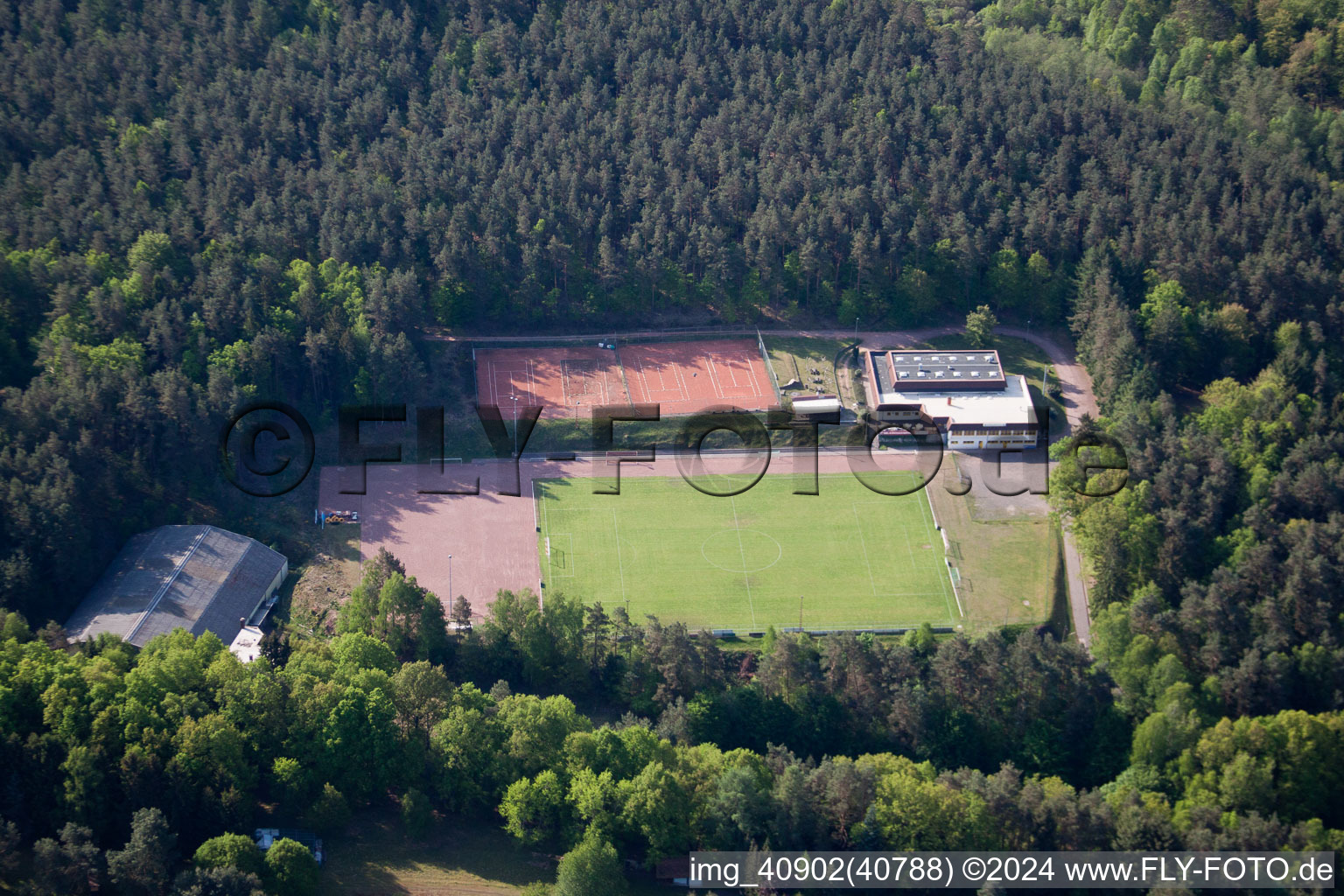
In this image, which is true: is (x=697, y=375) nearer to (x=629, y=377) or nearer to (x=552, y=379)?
(x=629, y=377)

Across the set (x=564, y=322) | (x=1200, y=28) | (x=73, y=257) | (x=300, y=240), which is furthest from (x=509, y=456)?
(x=1200, y=28)

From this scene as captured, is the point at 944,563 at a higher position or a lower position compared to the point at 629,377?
lower

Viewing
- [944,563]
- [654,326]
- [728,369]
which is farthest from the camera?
[654,326]

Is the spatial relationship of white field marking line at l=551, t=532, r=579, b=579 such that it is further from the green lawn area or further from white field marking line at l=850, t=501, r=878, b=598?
the green lawn area

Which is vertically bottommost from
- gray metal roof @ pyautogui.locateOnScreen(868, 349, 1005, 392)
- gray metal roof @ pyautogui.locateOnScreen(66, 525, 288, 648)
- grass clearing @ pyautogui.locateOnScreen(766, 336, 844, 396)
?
gray metal roof @ pyautogui.locateOnScreen(66, 525, 288, 648)

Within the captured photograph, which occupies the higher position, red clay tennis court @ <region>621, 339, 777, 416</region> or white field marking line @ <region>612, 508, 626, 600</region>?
red clay tennis court @ <region>621, 339, 777, 416</region>

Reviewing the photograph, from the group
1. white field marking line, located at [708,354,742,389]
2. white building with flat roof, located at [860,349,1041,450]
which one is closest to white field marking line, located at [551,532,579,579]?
white field marking line, located at [708,354,742,389]

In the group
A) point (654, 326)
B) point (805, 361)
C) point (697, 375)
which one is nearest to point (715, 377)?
point (697, 375)

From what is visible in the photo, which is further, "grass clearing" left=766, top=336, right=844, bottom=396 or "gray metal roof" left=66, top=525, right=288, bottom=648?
"grass clearing" left=766, top=336, right=844, bottom=396
